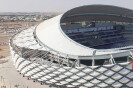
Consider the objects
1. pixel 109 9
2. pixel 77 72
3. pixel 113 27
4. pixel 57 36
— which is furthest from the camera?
pixel 113 27

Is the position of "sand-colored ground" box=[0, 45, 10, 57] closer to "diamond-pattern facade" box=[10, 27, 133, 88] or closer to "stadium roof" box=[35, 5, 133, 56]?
"stadium roof" box=[35, 5, 133, 56]

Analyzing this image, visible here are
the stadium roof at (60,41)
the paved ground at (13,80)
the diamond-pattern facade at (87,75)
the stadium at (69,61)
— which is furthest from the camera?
the paved ground at (13,80)

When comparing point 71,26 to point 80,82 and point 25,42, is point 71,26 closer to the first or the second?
point 25,42

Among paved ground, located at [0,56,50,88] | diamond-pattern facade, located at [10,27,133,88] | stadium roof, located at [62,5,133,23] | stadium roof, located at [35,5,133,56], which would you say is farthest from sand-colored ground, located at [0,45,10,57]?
diamond-pattern facade, located at [10,27,133,88]

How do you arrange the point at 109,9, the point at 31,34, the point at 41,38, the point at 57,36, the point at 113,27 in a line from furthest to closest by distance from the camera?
the point at 113,27 → the point at 109,9 → the point at 31,34 → the point at 41,38 → the point at 57,36

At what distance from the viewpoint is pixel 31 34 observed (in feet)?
134

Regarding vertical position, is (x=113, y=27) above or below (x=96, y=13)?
below

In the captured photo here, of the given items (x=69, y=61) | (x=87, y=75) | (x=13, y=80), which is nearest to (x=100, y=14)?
(x=13, y=80)

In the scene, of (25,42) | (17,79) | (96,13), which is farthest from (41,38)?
(96,13)

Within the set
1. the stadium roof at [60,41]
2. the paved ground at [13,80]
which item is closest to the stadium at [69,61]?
the stadium roof at [60,41]

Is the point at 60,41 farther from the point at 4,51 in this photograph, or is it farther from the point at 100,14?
the point at 4,51

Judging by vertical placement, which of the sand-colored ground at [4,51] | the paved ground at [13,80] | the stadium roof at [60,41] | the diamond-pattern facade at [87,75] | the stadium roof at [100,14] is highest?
the stadium roof at [100,14]

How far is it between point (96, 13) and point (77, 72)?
84.0 feet

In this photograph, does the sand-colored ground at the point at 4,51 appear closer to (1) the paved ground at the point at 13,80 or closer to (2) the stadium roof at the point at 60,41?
(1) the paved ground at the point at 13,80
